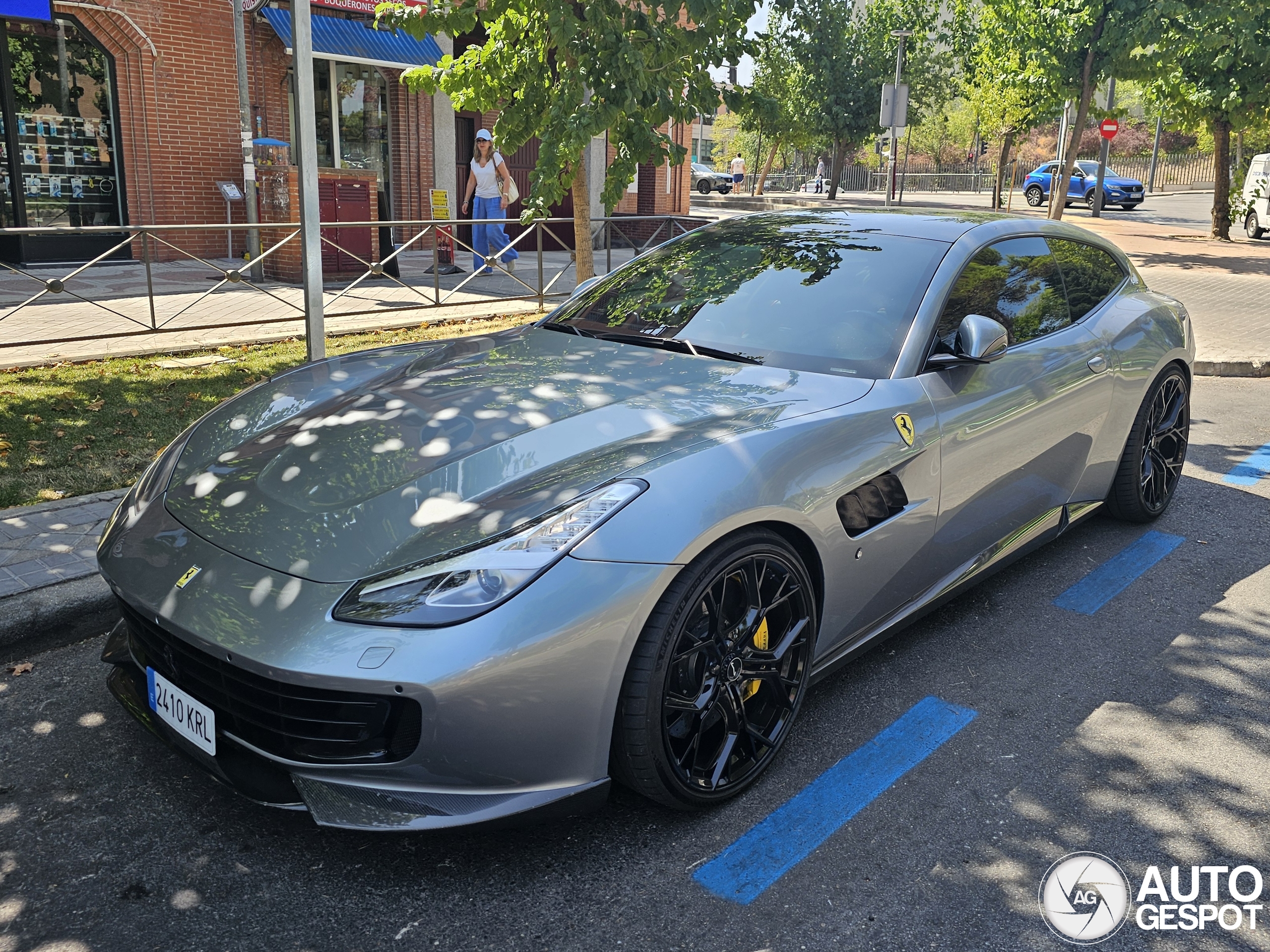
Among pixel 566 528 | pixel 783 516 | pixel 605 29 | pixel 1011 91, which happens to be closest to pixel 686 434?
pixel 783 516

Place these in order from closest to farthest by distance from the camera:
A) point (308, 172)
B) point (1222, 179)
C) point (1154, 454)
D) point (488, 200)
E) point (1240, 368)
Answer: point (1154, 454), point (308, 172), point (1240, 368), point (488, 200), point (1222, 179)

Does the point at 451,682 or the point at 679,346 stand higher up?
the point at 679,346

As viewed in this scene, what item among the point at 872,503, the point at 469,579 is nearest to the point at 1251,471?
the point at 872,503

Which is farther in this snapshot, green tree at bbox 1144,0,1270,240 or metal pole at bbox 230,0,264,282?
green tree at bbox 1144,0,1270,240

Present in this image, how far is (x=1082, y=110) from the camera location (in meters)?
19.5

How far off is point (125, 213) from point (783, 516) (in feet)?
47.1

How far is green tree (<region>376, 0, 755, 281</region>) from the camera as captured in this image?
6.52 meters

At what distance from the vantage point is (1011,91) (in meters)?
22.1

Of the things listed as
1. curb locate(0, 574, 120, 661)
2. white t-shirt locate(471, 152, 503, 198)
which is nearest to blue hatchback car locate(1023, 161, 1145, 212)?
white t-shirt locate(471, 152, 503, 198)

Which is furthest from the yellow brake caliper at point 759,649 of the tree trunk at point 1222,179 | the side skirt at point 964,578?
the tree trunk at point 1222,179

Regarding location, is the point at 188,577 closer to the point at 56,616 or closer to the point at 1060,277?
the point at 56,616

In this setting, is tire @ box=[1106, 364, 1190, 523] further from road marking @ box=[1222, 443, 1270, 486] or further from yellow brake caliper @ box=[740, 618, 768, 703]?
yellow brake caliper @ box=[740, 618, 768, 703]

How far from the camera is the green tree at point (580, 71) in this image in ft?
21.4

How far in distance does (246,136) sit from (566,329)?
11532mm
